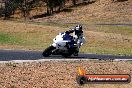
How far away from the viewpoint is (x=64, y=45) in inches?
968

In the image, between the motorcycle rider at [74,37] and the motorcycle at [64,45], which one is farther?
the motorcycle rider at [74,37]

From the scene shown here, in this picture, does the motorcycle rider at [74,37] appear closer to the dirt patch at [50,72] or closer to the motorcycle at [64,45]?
the motorcycle at [64,45]

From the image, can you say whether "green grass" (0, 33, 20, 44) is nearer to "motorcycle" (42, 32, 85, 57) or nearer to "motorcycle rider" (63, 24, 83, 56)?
"motorcycle" (42, 32, 85, 57)

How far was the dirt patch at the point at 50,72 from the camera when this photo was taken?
17.2 meters

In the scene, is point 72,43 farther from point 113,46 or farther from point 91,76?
point 113,46

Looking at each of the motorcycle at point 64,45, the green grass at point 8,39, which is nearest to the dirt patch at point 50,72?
the motorcycle at point 64,45

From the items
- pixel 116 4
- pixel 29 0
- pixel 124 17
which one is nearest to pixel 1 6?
pixel 29 0

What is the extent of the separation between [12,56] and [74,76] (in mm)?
6271

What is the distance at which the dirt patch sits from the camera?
56.4ft

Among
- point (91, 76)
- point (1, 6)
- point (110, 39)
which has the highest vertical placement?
point (91, 76)

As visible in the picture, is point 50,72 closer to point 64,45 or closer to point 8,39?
point 64,45

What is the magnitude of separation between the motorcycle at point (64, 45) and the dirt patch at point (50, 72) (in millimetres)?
2297

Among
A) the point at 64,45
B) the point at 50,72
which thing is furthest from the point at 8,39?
the point at 50,72

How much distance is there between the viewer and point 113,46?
128ft
